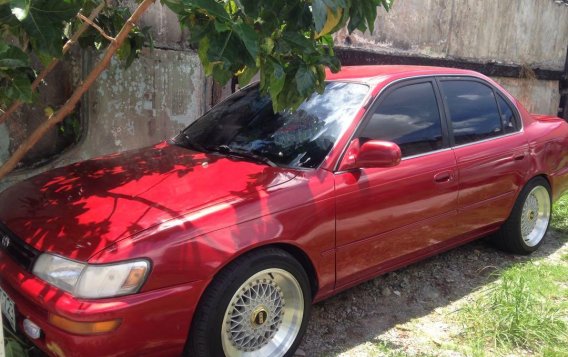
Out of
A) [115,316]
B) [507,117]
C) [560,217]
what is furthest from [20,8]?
[560,217]

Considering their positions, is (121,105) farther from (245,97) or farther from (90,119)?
(245,97)

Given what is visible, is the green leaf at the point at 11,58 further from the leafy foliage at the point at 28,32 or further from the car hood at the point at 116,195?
the car hood at the point at 116,195

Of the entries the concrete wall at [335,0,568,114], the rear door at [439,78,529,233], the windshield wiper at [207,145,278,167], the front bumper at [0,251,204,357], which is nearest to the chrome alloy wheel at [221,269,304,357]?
the front bumper at [0,251,204,357]

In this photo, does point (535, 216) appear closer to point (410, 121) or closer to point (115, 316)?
point (410, 121)

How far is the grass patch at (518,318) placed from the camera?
3.01m

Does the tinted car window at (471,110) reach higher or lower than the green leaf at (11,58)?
lower

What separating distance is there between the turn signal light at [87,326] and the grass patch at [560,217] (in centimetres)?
454

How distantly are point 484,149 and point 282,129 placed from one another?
1.56 meters

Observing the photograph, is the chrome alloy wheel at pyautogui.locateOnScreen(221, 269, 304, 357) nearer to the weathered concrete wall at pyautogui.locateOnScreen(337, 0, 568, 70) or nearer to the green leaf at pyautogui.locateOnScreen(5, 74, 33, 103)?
the green leaf at pyautogui.locateOnScreen(5, 74, 33, 103)

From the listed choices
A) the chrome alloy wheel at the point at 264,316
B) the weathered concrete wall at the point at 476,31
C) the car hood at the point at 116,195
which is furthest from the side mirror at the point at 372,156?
the weathered concrete wall at the point at 476,31

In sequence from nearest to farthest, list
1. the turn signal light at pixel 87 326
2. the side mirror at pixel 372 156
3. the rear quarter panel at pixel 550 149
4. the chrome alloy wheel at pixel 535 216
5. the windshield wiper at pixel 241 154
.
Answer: the turn signal light at pixel 87 326, the side mirror at pixel 372 156, the windshield wiper at pixel 241 154, the rear quarter panel at pixel 550 149, the chrome alloy wheel at pixel 535 216

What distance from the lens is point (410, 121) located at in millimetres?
3373

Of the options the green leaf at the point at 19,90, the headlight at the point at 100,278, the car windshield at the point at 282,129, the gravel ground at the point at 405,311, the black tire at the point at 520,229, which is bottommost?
the gravel ground at the point at 405,311

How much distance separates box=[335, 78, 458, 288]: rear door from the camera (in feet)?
9.53
